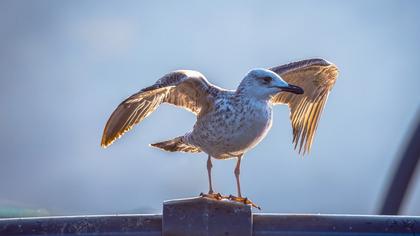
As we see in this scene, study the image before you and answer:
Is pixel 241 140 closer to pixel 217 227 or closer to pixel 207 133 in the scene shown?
pixel 207 133

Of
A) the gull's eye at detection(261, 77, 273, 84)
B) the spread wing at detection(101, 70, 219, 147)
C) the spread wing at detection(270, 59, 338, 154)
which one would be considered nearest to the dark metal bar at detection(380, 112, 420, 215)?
the gull's eye at detection(261, 77, 273, 84)

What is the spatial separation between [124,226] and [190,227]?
21 centimetres

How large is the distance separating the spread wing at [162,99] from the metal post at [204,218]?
5.61 ft

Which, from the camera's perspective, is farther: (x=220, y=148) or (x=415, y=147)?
(x=220, y=148)

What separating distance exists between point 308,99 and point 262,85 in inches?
38.5

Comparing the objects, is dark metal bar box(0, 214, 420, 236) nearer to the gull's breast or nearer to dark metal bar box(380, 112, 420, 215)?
dark metal bar box(380, 112, 420, 215)

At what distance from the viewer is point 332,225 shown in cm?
277

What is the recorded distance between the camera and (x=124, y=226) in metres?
2.76

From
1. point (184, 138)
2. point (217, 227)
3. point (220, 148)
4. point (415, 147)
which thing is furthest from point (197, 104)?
point (217, 227)

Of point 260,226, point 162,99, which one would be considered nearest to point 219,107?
point 162,99

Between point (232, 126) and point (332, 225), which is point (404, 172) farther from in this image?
point (332, 225)

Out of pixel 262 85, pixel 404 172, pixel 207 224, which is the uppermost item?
pixel 262 85

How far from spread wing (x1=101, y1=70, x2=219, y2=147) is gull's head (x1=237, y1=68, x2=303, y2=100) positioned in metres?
0.24

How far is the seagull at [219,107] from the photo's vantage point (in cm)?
470
